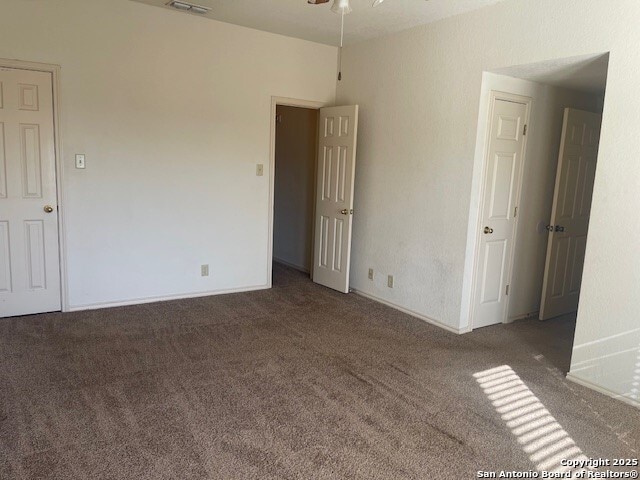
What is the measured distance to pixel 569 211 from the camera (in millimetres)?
4375

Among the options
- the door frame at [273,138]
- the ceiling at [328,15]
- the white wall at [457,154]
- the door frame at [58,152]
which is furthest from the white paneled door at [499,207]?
the door frame at [58,152]

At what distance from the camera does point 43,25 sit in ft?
12.1

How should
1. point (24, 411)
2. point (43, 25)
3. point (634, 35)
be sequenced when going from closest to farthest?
point (24, 411) → point (634, 35) → point (43, 25)

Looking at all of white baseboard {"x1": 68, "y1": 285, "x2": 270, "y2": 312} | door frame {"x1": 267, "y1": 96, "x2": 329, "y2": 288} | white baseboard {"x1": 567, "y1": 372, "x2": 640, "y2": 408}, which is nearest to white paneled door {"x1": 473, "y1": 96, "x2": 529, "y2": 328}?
white baseboard {"x1": 567, "y1": 372, "x2": 640, "y2": 408}

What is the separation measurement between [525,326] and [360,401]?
2.24 metres

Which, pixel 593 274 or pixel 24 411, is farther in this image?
pixel 593 274

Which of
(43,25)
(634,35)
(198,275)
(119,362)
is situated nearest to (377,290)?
(198,275)

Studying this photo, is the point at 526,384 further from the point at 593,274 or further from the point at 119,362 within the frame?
the point at 119,362

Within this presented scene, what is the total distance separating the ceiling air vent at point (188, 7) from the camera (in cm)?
395

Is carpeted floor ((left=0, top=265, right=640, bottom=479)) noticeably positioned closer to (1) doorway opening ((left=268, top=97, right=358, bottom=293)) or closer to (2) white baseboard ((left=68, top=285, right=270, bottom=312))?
(2) white baseboard ((left=68, top=285, right=270, bottom=312))

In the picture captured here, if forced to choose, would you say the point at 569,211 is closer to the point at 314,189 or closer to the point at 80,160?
the point at 314,189

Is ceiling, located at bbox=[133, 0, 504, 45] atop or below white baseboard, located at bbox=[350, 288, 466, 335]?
atop

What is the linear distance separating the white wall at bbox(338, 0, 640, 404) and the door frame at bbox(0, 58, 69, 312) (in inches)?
109

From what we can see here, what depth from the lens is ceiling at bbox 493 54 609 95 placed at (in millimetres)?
3162
